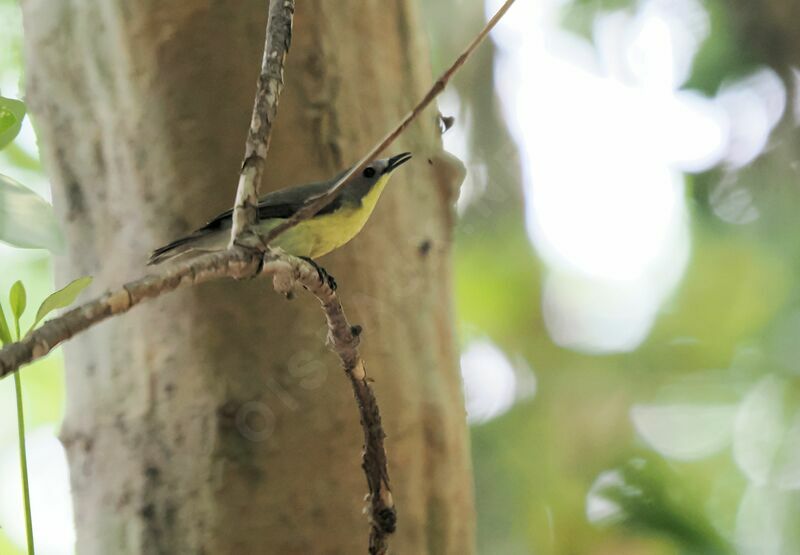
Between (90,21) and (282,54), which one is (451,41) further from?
(282,54)

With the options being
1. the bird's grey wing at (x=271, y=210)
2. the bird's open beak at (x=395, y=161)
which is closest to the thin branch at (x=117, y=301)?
the bird's grey wing at (x=271, y=210)

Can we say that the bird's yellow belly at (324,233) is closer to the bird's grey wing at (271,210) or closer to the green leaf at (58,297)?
the bird's grey wing at (271,210)

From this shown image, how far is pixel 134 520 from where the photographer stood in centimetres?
73

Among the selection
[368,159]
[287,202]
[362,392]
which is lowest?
[362,392]

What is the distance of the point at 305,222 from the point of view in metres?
0.82

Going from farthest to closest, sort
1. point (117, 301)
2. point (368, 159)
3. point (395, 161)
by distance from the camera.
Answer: point (395, 161) < point (368, 159) < point (117, 301)

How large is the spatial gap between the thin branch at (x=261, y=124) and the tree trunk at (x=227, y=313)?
0.63 ft

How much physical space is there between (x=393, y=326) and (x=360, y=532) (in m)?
0.19

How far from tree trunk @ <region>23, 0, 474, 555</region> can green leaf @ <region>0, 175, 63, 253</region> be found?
21 centimetres

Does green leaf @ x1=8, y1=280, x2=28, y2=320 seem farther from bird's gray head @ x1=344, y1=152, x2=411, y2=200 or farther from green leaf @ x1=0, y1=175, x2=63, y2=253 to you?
bird's gray head @ x1=344, y1=152, x2=411, y2=200

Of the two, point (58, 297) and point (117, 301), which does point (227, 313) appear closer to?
point (58, 297)

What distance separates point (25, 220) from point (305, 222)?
0.29 m

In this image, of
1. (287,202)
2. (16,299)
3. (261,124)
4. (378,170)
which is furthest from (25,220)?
(378,170)

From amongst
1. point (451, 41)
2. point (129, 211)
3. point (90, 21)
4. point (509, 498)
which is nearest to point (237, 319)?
point (129, 211)
